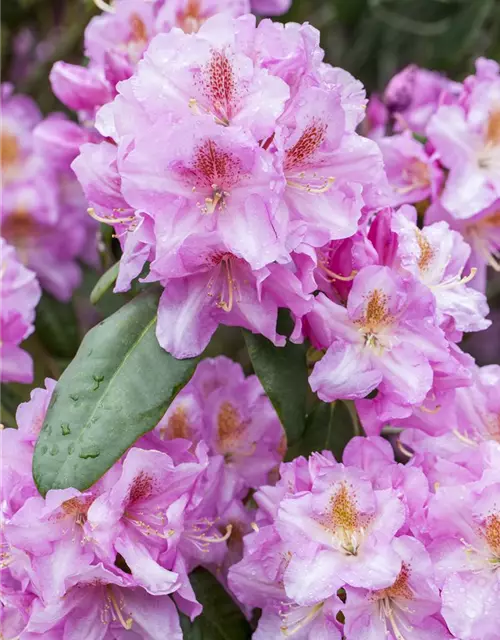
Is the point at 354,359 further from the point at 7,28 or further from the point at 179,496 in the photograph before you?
the point at 7,28

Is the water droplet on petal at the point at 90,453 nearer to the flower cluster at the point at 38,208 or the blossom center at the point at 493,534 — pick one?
the blossom center at the point at 493,534

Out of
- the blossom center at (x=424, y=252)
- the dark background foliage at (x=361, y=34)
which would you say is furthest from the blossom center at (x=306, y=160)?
the dark background foliage at (x=361, y=34)

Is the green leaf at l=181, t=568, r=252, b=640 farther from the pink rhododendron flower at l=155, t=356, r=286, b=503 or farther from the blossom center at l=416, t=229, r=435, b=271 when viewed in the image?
the blossom center at l=416, t=229, r=435, b=271

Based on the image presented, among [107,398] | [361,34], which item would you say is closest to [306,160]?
[107,398]

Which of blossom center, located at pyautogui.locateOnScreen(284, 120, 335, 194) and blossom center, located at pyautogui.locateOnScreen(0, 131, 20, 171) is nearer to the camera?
blossom center, located at pyautogui.locateOnScreen(284, 120, 335, 194)

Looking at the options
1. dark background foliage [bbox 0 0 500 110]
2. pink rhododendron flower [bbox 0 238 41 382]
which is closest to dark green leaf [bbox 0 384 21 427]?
pink rhododendron flower [bbox 0 238 41 382]
